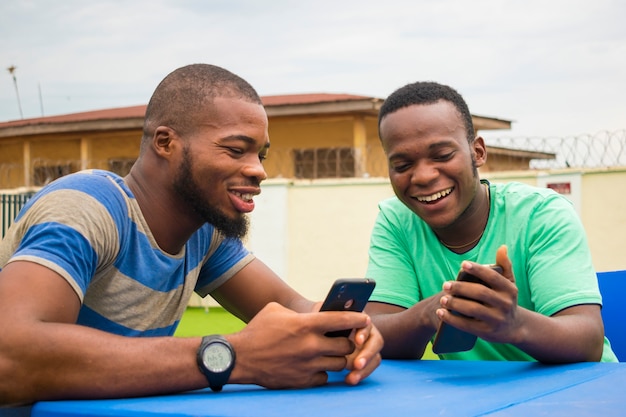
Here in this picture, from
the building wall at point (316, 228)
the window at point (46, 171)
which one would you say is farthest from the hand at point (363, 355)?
the window at point (46, 171)

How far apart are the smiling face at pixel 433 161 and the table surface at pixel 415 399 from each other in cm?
84

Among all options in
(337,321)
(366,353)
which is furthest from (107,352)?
(366,353)

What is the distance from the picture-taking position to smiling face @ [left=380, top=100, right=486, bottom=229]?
285 centimetres

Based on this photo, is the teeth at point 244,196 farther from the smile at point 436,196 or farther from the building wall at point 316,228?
the building wall at point 316,228

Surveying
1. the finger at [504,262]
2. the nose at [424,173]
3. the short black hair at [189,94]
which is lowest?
the finger at [504,262]

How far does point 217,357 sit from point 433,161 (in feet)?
4.34

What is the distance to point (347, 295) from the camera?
209 centimetres

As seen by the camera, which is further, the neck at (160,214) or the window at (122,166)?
the window at (122,166)

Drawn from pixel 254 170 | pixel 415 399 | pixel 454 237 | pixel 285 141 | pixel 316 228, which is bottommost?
pixel 415 399

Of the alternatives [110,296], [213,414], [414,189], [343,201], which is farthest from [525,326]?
[343,201]

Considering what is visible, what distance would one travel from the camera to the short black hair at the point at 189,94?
7.99ft

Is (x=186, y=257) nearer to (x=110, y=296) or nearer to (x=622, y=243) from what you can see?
(x=110, y=296)

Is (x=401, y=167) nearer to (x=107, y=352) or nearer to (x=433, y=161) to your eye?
(x=433, y=161)

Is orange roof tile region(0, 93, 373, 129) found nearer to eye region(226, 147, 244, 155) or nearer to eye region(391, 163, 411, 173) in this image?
eye region(391, 163, 411, 173)
